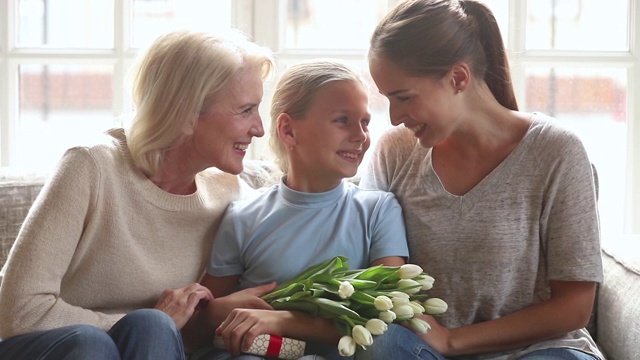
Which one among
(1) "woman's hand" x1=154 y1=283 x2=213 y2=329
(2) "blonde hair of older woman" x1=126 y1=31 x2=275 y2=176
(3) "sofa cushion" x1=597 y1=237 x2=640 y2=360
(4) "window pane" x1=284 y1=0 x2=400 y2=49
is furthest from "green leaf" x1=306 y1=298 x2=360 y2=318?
(4) "window pane" x1=284 y1=0 x2=400 y2=49

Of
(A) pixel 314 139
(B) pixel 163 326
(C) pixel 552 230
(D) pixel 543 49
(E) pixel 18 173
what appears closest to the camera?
(B) pixel 163 326

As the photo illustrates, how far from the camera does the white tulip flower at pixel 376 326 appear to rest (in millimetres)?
1994

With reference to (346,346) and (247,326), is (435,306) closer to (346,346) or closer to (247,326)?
(346,346)

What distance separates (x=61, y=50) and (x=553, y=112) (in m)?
1.66

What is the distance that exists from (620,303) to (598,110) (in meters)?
1.11

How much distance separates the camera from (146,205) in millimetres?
2285

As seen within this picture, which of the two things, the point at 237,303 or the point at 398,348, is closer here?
the point at 398,348

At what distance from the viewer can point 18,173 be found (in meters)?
2.61

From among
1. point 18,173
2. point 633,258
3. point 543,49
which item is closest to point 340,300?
point 633,258

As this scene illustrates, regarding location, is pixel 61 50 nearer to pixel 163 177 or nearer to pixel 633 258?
pixel 163 177

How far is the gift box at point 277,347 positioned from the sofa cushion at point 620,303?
77cm

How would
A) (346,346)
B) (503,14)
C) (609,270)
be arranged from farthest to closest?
(503,14) < (609,270) < (346,346)

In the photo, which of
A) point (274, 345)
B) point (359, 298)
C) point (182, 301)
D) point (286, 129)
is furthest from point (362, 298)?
point (286, 129)

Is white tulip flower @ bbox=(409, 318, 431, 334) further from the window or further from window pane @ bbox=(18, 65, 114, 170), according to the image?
window pane @ bbox=(18, 65, 114, 170)
